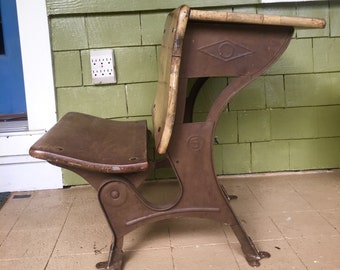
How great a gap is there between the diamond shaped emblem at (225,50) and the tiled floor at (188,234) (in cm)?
69

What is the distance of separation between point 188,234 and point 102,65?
98cm

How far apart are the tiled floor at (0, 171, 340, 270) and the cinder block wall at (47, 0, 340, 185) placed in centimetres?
21

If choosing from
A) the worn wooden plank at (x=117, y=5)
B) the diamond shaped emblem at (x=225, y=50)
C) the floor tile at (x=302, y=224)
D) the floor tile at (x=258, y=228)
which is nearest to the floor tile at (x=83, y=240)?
the floor tile at (x=258, y=228)

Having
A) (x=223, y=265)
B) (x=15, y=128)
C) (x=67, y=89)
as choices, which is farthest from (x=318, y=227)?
(x=15, y=128)

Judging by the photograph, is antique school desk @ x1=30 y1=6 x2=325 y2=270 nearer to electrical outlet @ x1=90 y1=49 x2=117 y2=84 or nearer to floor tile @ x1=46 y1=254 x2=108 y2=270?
floor tile @ x1=46 y1=254 x2=108 y2=270

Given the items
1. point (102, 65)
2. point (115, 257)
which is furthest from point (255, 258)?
point (102, 65)

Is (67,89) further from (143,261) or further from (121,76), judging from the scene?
(143,261)

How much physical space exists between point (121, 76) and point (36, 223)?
83cm

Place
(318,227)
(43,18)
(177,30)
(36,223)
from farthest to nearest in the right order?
(43,18) → (36,223) → (318,227) → (177,30)

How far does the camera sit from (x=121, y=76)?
2.12 meters

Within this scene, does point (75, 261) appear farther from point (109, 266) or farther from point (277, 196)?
point (277, 196)

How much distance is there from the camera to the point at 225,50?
4.19 feet

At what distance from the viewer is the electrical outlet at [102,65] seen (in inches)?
82.0

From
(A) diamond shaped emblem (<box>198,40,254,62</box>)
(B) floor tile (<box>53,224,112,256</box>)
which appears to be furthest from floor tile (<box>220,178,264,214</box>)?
(A) diamond shaped emblem (<box>198,40,254,62</box>)
